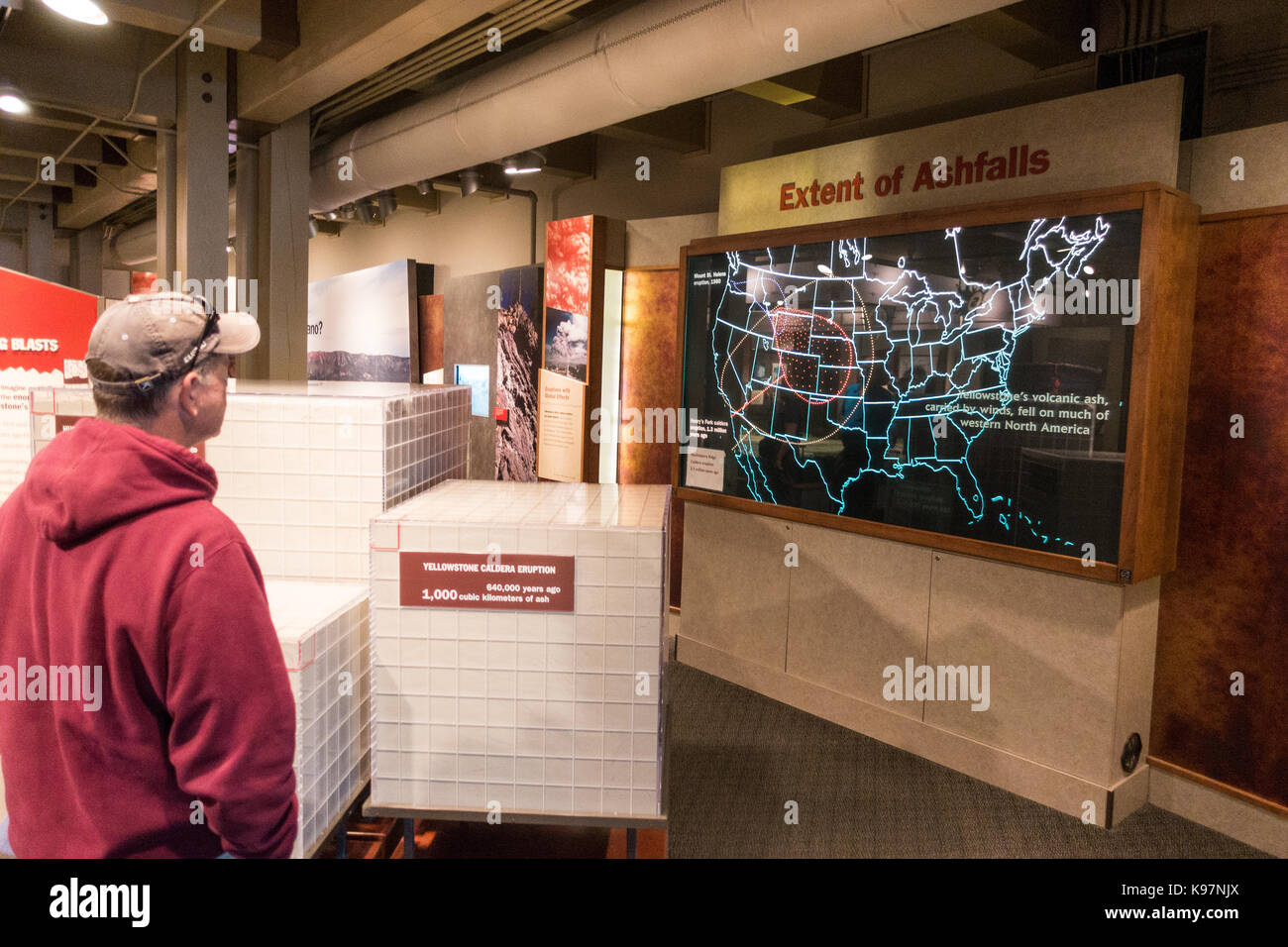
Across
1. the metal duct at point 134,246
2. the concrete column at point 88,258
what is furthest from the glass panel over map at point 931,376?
the concrete column at point 88,258

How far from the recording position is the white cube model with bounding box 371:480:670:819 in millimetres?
1558

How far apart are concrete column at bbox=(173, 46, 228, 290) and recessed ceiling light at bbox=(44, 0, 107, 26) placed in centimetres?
142

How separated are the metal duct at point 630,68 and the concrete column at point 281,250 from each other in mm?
626

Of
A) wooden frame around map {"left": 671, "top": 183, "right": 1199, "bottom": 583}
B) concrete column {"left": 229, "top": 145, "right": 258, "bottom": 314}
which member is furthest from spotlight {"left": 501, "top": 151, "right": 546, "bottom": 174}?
wooden frame around map {"left": 671, "top": 183, "right": 1199, "bottom": 583}

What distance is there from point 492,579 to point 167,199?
4.91 meters

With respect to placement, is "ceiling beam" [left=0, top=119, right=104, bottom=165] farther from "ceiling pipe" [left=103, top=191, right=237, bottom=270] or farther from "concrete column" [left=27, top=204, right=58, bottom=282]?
"concrete column" [left=27, top=204, right=58, bottom=282]

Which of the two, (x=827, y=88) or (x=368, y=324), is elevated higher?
(x=827, y=88)

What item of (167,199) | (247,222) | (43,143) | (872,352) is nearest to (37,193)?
(43,143)

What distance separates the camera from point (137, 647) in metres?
1.19

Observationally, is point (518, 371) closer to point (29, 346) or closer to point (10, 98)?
point (10, 98)

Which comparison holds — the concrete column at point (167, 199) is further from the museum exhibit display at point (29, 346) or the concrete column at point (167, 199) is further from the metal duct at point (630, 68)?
the museum exhibit display at point (29, 346)

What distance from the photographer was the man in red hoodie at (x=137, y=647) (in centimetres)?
118

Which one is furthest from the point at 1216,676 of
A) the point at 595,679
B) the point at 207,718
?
the point at 207,718
